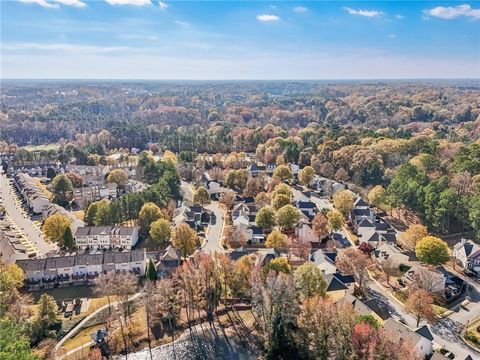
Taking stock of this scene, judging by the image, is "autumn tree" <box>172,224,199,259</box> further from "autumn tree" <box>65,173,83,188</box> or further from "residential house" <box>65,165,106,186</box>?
"autumn tree" <box>65,173,83,188</box>

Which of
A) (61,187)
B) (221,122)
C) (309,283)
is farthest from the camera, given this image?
(221,122)

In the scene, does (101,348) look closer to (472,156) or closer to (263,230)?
(263,230)

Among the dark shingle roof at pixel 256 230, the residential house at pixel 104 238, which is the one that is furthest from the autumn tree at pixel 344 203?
the residential house at pixel 104 238

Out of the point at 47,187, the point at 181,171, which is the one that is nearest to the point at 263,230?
the point at 181,171

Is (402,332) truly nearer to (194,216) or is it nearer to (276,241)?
(276,241)

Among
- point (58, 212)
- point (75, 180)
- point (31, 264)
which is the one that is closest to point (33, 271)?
point (31, 264)

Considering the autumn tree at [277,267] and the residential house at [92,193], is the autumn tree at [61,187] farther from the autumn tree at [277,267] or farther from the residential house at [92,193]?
the autumn tree at [277,267]
